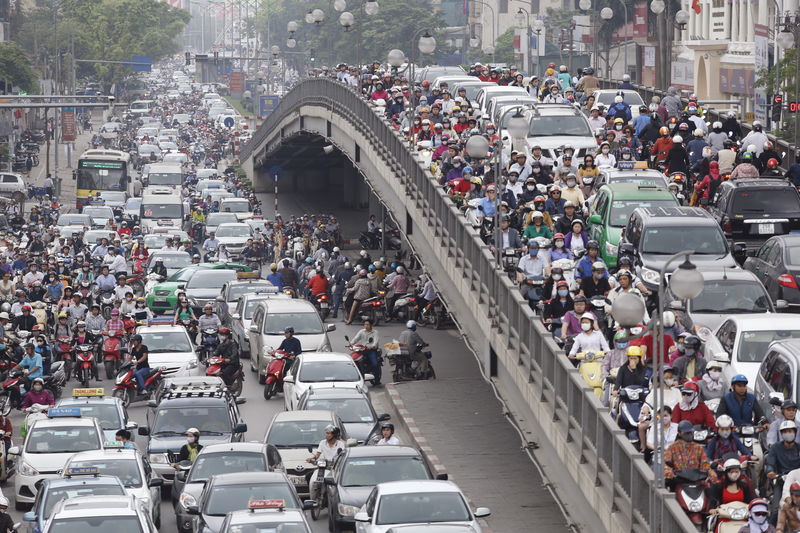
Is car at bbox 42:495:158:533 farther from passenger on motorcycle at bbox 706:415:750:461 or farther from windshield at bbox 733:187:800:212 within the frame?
windshield at bbox 733:187:800:212

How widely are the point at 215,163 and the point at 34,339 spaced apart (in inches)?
2995

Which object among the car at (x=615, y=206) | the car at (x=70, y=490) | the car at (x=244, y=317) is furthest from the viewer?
the car at (x=244, y=317)

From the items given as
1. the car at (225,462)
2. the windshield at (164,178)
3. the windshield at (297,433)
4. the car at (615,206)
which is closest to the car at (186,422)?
the windshield at (297,433)

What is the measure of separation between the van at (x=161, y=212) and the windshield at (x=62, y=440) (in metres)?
37.5

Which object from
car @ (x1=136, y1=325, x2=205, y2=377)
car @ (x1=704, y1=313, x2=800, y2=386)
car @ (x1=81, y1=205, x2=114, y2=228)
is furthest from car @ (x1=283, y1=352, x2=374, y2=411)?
car @ (x1=81, y1=205, x2=114, y2=228)

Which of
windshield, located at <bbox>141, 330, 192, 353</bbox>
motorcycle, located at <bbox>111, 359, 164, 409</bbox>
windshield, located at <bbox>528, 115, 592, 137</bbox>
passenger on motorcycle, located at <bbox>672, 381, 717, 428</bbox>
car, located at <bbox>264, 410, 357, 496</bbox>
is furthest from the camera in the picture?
windshield, located at <bbox>528, 115, 592, 137</bbox>

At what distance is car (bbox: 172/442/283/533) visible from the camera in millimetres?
23062

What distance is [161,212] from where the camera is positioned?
64500mm

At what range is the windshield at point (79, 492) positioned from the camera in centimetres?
2125

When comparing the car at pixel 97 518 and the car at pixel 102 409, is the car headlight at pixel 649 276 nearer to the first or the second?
the car at pixel 102 409

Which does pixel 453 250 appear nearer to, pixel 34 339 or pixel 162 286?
pixel 34 339

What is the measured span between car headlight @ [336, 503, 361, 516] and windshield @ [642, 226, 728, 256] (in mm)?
7967

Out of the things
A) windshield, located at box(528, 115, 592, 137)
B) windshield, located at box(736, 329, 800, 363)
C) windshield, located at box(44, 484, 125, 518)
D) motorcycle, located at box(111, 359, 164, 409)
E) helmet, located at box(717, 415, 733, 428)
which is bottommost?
motorcycle, located at box(111, 359, 164, 409)

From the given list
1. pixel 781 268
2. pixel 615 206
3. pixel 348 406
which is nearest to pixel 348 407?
pixel 348 406
